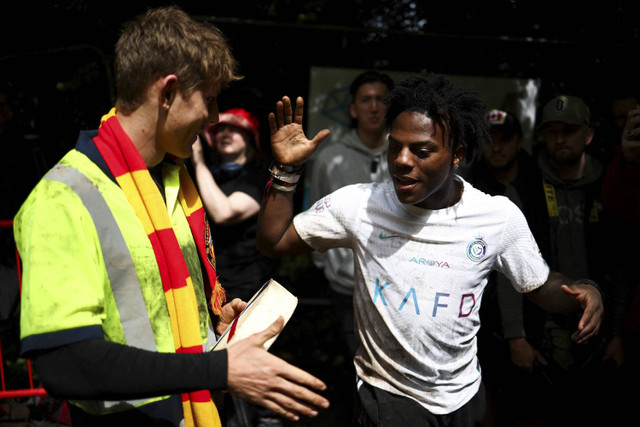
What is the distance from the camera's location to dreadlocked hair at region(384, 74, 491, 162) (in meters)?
2.43

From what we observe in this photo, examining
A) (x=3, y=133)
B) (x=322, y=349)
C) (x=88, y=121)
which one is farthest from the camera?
(x=322, y=349)

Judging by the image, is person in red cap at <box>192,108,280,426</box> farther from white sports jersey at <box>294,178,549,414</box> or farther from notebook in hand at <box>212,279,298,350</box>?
notebook in hand at <box>212,279,298,350</box>

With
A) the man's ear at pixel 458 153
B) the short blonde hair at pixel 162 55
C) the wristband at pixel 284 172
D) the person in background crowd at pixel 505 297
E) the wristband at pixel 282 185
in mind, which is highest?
the short blonde hair at pixel 162 55

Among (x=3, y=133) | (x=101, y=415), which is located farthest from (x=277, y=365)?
(x=3, y=133)

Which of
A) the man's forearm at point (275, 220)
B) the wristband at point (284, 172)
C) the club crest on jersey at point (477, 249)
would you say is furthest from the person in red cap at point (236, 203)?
the club crest on jersey at point (477, 249)

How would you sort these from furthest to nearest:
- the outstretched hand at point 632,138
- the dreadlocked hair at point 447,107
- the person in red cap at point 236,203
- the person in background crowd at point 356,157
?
1. the person in background crowd at point 356,157
2. the person in red cap at point 236,203
3. the outstretched hand at point 632,138
4. the dreadlocked hair at point 447,107

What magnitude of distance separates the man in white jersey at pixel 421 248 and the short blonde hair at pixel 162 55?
20.7 inches

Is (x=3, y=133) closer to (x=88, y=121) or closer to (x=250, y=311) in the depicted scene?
(x=88, y=121)

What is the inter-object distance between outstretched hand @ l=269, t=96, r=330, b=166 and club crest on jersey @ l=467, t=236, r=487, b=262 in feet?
2.52

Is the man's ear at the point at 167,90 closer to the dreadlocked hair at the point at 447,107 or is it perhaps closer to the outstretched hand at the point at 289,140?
the outstretched hand at the point at 289,140

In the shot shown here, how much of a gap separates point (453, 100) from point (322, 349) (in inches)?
159

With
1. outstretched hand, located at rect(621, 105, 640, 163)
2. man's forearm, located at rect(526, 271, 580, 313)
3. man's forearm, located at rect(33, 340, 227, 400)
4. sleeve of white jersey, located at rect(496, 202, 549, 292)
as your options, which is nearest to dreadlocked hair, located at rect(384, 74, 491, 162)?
sleeve of white jersey, located at rect(496, 202, 549, 292)

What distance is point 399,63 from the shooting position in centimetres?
516

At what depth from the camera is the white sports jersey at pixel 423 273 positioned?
7.78ft
